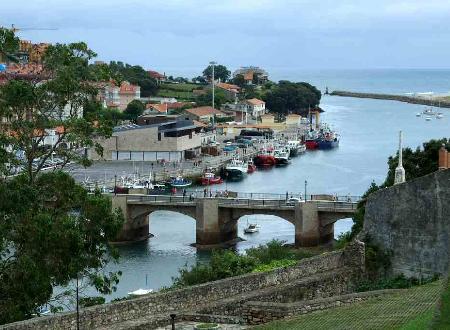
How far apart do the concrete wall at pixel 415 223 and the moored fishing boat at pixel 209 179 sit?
208 feet

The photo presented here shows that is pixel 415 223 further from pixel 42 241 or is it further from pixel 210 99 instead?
pixel 210 99

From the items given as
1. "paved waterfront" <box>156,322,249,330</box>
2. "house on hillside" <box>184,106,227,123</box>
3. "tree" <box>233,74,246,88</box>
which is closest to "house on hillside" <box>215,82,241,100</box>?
"tree" <box>233,74,246,88</box>

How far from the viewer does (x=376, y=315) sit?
1493 cm

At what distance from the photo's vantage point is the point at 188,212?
59.4 meters

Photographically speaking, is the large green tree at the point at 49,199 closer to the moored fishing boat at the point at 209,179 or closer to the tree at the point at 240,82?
the moored fishing boat at the point at 209,179

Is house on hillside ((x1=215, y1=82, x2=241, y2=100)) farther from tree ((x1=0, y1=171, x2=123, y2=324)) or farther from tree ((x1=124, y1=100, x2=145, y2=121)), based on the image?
tree ((x1=0, y1=171, x2=123, y2=324))

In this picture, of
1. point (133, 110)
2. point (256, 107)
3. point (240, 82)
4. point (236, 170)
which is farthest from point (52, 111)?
point (240, 82)

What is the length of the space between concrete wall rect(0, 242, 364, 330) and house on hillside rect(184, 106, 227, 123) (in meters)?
105

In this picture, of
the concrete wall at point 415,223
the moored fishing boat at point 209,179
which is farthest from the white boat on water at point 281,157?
the concrete wall at point 415,223

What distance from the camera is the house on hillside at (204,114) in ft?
416

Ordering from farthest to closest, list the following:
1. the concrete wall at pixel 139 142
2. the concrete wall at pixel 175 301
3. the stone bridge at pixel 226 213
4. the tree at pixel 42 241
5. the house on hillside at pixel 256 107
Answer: the house on hillside at pixel 256 107 → the concrete wall at pixel 139 142 → the stone bridge at pixel 226 213 → the tree at pixel 42 241 → the concrete wall at pixel 175 301

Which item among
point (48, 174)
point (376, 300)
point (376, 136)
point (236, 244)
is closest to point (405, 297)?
point (376, 300)

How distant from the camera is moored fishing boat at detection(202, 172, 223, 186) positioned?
85562mm

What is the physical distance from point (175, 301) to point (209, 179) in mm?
68245
